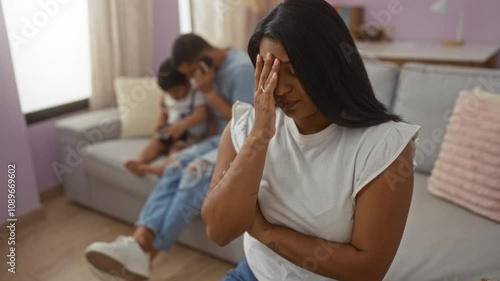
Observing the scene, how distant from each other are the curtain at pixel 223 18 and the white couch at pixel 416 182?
51.1 inches

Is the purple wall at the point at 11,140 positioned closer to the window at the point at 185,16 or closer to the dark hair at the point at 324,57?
the window at the point at 185,16

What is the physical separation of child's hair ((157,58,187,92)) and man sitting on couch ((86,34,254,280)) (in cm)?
10

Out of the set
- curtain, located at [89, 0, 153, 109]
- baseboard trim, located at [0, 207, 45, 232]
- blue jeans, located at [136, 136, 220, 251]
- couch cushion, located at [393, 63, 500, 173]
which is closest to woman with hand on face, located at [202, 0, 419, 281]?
blue jeans, located at [136, 136, 220, 251]

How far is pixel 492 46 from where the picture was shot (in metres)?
3.22

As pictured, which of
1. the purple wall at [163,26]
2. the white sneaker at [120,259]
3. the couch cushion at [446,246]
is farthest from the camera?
the purple wall at [163,26]

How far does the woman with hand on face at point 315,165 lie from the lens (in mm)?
958

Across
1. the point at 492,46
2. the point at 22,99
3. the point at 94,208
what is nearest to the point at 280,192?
the point at 94,208

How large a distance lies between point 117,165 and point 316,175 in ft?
5.13

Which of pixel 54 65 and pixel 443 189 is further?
pixel 54 65

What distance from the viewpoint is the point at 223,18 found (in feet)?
12.3

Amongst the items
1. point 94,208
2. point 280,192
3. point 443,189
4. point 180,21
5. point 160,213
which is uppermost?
point 180,21

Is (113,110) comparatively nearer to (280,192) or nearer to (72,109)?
(72,109)

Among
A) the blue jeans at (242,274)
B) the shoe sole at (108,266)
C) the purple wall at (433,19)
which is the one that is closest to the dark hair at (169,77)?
the shoe sole at (108,266)

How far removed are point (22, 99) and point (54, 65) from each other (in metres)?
0.29
